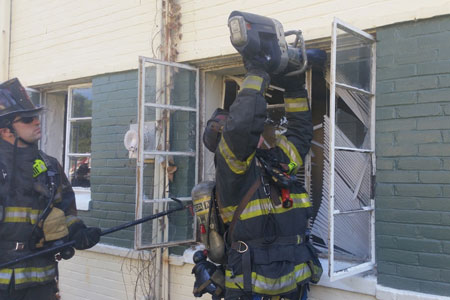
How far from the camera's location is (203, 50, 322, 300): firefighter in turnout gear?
2.93m

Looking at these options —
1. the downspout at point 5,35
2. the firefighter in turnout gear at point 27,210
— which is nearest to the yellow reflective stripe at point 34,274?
the firefighter in turnout gear at point 27,210

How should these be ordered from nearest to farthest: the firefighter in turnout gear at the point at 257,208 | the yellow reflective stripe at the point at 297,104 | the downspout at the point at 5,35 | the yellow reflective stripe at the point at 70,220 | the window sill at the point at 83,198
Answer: the firefighter in turnout gear at the point at 257,208 → the yellow reflective stripe at the point at 297,104 → the yellow reflective stripe at the point at 70,220 → the window sill at the point at 83,198 → the downspout at the point at 5,35

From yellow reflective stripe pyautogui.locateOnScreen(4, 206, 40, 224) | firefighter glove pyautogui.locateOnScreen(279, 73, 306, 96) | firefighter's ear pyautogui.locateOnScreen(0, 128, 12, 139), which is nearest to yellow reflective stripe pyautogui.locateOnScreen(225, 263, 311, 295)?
firefighter glove pyautogui.locateOnScreen(279, 73, 306, 96)

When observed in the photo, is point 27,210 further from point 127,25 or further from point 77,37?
point 77,37

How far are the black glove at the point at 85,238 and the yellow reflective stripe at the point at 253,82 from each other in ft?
6.58

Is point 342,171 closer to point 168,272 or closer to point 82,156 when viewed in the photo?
point 168,272

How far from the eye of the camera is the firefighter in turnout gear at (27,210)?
3.73m

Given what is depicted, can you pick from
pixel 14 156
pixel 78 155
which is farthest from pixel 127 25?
pixel 14 156

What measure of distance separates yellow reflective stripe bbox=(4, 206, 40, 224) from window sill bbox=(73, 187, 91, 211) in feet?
6.26

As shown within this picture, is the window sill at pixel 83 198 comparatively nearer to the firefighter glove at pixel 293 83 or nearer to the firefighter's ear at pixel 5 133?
the firefighter's ear at pixel 5 133

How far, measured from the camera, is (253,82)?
2969mm

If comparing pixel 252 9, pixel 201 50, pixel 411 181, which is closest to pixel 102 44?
pixel 201 50

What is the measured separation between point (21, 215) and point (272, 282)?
2.16 m

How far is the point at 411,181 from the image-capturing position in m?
3.32
